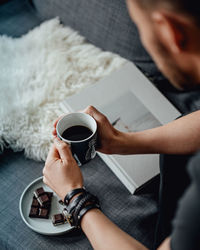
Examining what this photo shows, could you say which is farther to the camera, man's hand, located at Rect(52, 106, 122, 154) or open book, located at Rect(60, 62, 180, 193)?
open book, located at Rect(60, 62, 180, 193)

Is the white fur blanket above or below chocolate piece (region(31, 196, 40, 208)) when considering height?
above

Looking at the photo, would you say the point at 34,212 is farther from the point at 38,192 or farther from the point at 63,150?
the point at 63,150

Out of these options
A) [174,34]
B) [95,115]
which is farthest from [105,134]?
[174,34]

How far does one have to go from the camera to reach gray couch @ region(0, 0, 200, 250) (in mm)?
945

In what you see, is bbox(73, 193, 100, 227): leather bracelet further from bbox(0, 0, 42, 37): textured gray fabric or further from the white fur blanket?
bbox(0, 0, 42, 37): textured gray fabric

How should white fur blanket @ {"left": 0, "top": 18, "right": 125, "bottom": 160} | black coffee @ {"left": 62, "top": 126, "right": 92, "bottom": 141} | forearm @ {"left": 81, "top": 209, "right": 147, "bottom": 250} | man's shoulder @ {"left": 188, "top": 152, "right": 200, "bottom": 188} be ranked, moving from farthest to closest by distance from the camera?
white fur blanket @ {"left": 0, "top": 18, "right": 125, "bottom": 160}
black coffee @ {"left": 62, "top": 126, "right": 92, "bottom": 141}
forearm @ {"left": 81, "top": 209, "right": 147, "bottom": 250}
man's shoulder @ {"left": 188, "top": 152, "right": 200, "bottom": 188}

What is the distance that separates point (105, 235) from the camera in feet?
2.36

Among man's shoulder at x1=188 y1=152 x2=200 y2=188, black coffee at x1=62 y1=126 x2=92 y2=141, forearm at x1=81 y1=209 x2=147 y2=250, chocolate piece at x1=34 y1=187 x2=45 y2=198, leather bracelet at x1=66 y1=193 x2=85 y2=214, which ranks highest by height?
man's shoulder at x1=188 y1=152 x2=200 y2=188

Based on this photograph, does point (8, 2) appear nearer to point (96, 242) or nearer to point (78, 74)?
point (78, 74)

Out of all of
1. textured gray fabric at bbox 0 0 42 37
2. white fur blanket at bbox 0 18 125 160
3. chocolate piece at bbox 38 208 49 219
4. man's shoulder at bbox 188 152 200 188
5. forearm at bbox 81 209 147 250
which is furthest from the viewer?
textured gray fabric at bbox 0 0 42 37

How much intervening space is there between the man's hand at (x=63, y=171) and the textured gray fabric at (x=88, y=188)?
0.72 feet

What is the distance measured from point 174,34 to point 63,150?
400 mm

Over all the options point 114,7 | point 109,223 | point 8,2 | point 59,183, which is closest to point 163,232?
point 109,223

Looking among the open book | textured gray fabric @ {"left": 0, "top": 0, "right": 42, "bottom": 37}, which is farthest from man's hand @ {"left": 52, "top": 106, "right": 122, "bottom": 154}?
textured gray fabric @ {"left": 0, "top": 0, "right": 42, "bottom": 37}
